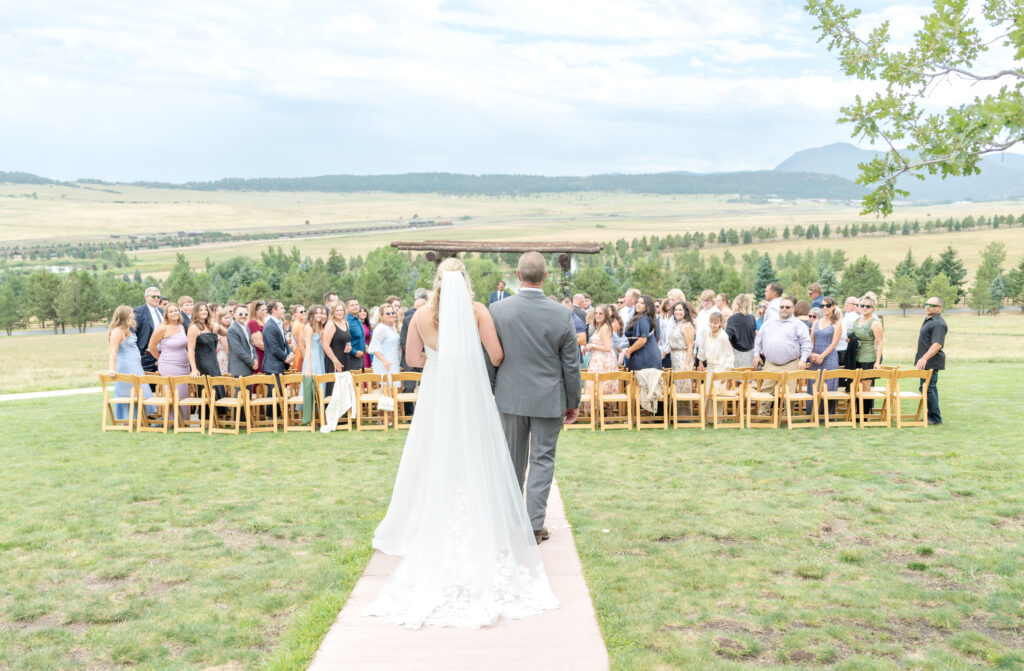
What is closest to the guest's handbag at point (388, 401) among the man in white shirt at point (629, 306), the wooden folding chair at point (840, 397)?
the man in white shirt at point (629, 306)

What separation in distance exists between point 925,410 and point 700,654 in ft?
28.3

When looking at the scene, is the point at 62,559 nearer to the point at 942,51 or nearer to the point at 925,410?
the point at 942,51

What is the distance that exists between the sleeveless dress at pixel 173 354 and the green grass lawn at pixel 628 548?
4.64ft

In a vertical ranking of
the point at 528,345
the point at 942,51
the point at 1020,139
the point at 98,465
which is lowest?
the point at 98,465

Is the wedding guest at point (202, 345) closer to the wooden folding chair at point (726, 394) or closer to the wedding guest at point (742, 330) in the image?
the wooden folding chair at point (726, 394)

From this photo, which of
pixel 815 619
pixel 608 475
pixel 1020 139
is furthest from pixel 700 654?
pixel 608 475

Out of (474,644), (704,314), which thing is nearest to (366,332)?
(704,314)

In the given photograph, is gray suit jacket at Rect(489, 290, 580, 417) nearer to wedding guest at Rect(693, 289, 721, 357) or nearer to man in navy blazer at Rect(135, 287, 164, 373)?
wedding guest at Rect(693, 289, 721, 357)

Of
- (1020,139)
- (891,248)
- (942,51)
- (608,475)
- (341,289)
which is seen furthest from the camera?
(891,248)

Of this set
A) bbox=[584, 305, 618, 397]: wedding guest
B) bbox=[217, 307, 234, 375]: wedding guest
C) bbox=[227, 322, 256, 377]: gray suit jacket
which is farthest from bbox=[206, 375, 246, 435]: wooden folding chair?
bbox=[584, 305, 618, 397]: wedding guest

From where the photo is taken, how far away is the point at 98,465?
30.7 ft

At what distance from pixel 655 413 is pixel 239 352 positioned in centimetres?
634

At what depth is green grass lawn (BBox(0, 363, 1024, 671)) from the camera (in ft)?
14.6

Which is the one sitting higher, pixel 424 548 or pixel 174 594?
pixel 424 548
